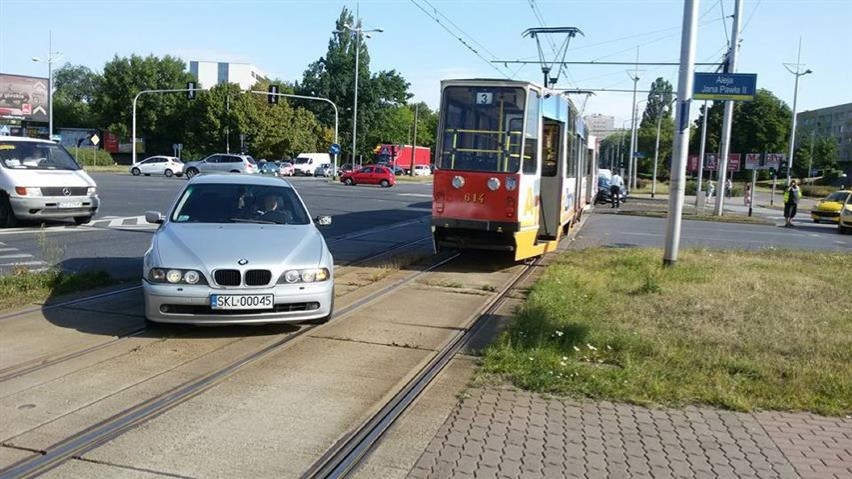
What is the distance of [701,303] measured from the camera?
9.41 metres

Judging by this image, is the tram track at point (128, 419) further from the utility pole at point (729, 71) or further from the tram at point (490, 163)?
the utility pole at point (729, 71)

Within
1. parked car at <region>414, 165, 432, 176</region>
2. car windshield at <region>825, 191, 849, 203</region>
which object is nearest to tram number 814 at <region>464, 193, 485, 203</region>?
car windshield at <region>825, 191, 849, 203</region>

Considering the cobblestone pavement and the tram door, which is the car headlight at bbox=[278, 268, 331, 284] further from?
the tram door

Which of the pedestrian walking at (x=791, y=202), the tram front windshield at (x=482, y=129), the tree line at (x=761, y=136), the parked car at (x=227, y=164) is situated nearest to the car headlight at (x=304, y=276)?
the tram front windshield at (x=482, y=129)

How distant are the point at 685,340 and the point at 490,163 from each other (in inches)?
218

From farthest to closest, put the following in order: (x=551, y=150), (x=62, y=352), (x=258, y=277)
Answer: (x=551, y=150) → (x=258, y=277) → (x=62, y=352)

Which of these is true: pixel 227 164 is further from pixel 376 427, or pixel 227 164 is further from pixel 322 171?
pixel 376 427

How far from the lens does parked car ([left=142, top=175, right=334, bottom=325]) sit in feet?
22.0

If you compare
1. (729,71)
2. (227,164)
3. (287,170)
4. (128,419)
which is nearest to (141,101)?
(287,170)

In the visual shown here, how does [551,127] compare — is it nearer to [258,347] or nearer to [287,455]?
[258,347]

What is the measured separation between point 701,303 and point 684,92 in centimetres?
449

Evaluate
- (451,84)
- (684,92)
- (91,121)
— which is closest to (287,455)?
(451,84)

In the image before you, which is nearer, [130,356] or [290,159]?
[130,356]

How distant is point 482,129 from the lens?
40.1 ft
